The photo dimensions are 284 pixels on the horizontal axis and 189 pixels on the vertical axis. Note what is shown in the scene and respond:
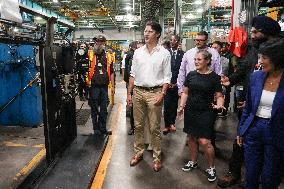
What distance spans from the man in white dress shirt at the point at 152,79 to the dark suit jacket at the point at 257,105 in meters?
1.68

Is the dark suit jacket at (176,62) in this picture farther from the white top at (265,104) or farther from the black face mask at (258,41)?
the white top at (265,104)

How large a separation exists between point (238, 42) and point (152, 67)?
1.81 meters

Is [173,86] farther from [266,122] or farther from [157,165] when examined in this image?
[266,122]

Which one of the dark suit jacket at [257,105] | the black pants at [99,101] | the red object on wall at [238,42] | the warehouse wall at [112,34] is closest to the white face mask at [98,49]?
the black pants at [99,101]

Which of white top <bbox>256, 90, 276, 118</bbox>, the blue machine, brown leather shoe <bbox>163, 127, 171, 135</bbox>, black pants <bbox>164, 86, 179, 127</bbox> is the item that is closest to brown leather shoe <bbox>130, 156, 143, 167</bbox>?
brown leather shoe <bbox>163, 127, 171, 135</bbox>

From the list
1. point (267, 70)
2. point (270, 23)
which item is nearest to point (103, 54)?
point (270, 23)

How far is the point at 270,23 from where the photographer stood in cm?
347

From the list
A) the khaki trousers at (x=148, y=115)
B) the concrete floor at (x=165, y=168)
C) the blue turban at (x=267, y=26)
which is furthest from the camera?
the khaki trousers at (x=148, y=115)

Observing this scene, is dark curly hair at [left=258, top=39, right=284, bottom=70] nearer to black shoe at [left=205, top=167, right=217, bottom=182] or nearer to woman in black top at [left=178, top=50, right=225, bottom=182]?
woman in black top at [left=178, top=50, right=225, bottom=182]

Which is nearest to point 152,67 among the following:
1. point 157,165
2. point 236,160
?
point 157,165

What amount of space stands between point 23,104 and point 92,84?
2341mm

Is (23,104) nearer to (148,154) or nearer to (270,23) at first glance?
(148,154)

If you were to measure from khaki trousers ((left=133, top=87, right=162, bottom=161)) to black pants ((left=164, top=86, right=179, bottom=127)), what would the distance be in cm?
171

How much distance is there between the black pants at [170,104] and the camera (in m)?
6.49
